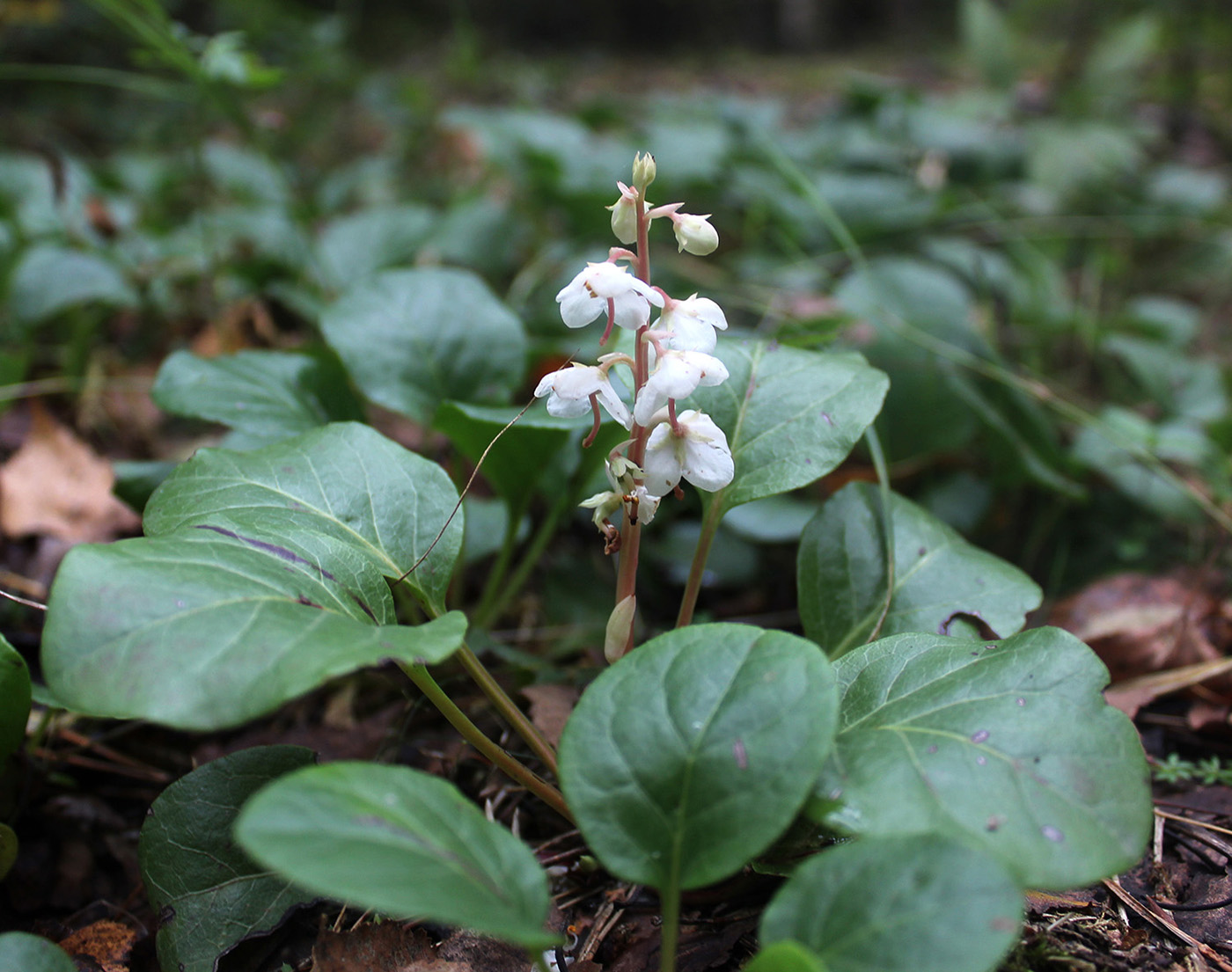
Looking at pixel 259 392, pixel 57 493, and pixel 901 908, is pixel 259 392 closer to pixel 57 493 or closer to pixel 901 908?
pixel 57 493

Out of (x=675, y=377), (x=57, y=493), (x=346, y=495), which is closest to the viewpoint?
(x=675, y=377)

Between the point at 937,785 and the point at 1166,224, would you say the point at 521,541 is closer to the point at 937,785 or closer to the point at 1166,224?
the point at 937,785

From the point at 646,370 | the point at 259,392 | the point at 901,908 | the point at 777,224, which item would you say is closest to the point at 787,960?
the point at 901,908

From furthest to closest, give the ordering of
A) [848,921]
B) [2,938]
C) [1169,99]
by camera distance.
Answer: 1. [1169,99]
2. [2,938]
3. [848,921]

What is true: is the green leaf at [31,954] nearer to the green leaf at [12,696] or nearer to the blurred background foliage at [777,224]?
the green leaf at [12,696]

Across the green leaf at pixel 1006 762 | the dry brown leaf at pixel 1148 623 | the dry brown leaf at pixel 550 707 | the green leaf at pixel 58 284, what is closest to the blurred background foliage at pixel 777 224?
the green leaf at pixel 58 284

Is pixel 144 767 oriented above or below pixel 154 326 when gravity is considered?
below

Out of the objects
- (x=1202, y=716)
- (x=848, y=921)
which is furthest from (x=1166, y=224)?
(x=848, y=921)
